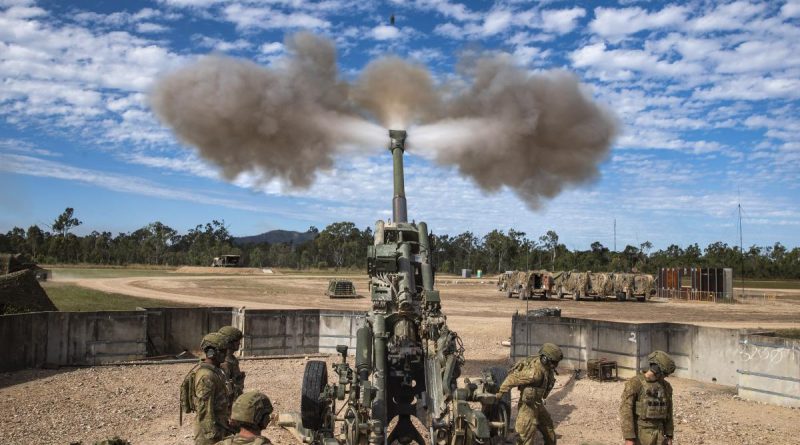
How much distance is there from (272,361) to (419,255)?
715cm

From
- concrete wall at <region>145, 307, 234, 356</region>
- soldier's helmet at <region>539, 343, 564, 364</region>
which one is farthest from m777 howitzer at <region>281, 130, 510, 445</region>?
concrete wall at <region>145, 307, 234, 356</region>

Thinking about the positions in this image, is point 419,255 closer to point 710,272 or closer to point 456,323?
point 456,323

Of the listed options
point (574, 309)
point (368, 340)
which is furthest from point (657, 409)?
point (574, 309)

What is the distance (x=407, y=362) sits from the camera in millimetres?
8609

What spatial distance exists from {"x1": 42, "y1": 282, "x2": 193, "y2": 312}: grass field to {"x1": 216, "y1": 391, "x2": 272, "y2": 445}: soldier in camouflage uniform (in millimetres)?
23638

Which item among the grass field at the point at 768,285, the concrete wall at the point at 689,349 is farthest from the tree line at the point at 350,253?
the concrete wall at the point at 689,349

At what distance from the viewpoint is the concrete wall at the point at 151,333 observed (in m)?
14.0

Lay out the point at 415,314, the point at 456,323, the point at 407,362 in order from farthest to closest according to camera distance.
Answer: the point at 456,323 < the point at 415,314 < the point at 407,362

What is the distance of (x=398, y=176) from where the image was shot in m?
12.6

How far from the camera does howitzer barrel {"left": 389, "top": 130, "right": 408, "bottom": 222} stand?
39.7ft

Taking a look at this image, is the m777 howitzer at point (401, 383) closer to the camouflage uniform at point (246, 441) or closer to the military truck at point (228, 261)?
the camouflage uniform at point (246, 441)

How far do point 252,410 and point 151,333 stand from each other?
13.6m

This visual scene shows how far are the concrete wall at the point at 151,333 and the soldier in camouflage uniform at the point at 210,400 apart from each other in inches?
325

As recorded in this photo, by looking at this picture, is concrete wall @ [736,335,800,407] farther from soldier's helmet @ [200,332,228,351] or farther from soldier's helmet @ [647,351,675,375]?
soldier's helmet @ [200,332,228,351]
